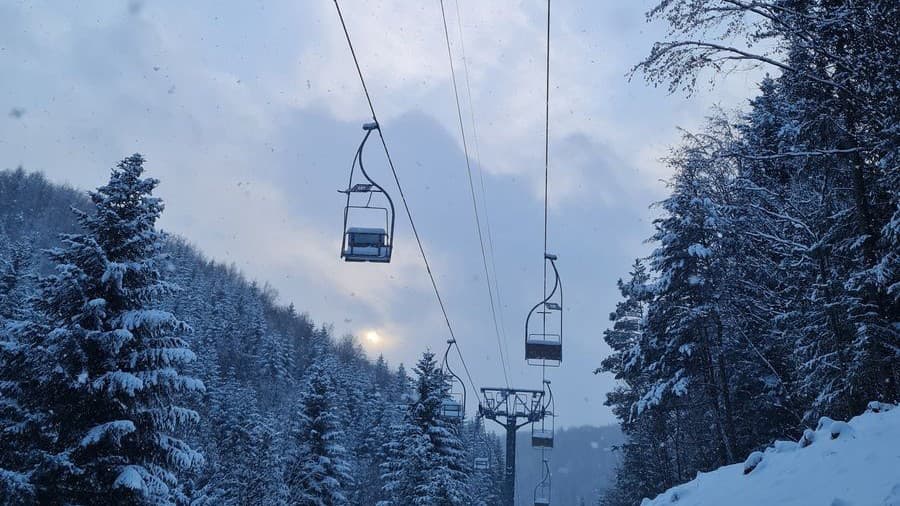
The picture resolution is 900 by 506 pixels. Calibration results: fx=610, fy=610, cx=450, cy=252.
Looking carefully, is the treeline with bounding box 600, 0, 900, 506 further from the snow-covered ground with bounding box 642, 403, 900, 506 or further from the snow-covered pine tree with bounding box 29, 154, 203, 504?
the snow-covered pine tree with bounding box 29, 154, 203, 504

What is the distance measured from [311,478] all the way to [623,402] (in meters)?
19.0

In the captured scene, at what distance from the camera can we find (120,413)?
1495cm

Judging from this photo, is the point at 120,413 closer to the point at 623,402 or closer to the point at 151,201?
the point at 151,201

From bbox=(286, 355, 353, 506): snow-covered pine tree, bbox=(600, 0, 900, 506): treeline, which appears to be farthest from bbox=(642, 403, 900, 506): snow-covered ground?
bbox=(286, 355, 353, 506): snow-covered pine tree

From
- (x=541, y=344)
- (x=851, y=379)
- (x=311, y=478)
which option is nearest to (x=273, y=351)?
(x=311, y=478)

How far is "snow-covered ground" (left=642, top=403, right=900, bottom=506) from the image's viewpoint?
20.5 feet

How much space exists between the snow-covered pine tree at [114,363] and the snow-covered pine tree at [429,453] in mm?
16266

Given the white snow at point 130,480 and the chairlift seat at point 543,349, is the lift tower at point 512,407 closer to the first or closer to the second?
the chairlift seat at point 543,349

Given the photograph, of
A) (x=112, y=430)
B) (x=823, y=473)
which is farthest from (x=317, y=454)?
(x=823, y=473)

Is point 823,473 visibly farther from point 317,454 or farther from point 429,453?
point 317,454

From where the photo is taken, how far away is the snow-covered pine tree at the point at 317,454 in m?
29.2

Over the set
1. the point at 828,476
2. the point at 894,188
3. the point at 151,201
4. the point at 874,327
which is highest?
the point at 151,201

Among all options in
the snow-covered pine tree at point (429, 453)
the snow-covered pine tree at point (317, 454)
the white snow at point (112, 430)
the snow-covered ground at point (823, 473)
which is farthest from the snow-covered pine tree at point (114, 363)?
the snow-covered pine tree at point (429, 453)

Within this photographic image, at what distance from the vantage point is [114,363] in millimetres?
14898
